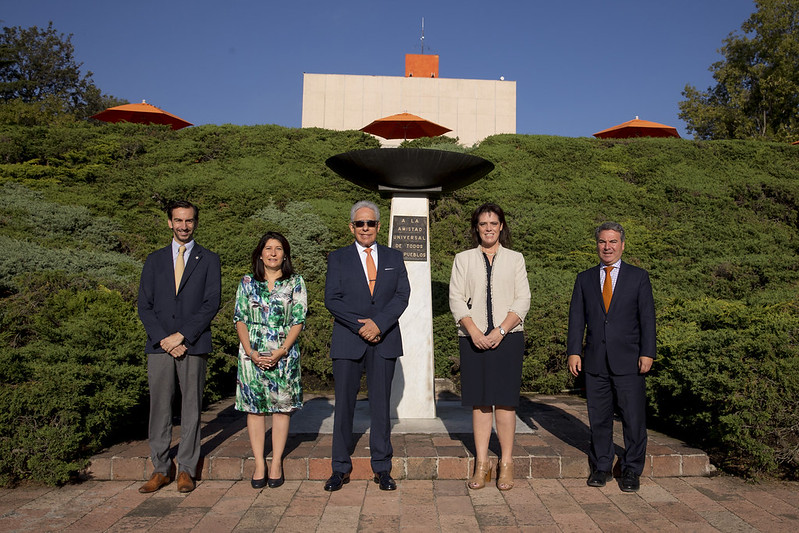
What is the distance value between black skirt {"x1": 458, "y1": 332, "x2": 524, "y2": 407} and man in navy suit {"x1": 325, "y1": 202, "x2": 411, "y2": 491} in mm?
464

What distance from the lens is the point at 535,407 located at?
5508mm

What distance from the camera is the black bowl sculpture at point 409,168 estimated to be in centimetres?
458

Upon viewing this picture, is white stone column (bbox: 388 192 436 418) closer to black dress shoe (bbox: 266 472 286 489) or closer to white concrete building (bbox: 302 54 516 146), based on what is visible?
black dress shoe (bbox: 266 472 286 489)

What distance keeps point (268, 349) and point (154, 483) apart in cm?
103

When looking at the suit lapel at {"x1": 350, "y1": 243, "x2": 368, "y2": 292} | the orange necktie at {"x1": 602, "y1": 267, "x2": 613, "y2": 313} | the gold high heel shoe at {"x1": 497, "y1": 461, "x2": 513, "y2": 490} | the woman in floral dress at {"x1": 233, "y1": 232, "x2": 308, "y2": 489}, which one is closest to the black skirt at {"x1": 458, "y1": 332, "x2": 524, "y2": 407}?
the gold high heel shoe at {"x1": 497, "y1": 461, "x2": 513, "y2": 490}

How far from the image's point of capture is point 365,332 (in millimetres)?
3482

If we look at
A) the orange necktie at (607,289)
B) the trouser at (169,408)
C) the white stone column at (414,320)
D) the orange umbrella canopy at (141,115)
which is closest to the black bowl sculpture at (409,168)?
the white stone column at (414,320)

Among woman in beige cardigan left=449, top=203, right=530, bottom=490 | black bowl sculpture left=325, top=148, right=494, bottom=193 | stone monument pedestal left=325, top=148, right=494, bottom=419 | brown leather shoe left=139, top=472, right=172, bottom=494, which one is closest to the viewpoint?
brown leather shoe left=139, top=472, right=172, bottom=494

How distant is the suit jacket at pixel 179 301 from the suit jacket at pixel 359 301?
2.41 ft

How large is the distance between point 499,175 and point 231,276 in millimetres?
6937

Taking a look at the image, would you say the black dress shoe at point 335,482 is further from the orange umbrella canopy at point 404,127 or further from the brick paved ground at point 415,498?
the orange umbrella canopy at point 404,127

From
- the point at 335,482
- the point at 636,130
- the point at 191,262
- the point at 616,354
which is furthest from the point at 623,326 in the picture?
the point at 636,130

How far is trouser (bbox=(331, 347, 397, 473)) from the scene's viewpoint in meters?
3.52

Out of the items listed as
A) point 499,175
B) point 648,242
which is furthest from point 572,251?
point 499,175
